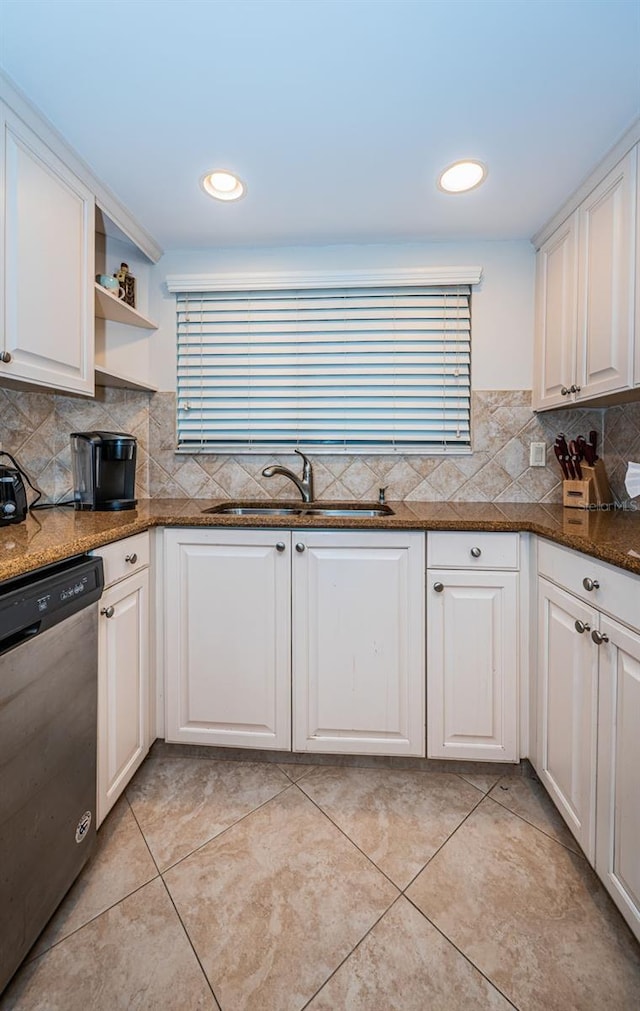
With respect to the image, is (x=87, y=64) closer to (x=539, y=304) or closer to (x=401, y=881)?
(x=539, y=304)

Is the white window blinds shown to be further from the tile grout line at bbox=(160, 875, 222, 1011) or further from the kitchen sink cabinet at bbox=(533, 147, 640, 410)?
the tile grout line at bbox=(160, 875, 222, 1011)

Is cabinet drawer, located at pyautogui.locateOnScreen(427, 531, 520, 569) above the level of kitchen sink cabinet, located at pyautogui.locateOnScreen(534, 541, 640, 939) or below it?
above

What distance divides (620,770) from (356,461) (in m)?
1.50

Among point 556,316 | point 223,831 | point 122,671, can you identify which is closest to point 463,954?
point 223,831

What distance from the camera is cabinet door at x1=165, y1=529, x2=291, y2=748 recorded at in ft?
5.23

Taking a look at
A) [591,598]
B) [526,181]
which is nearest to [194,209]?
[526,181]

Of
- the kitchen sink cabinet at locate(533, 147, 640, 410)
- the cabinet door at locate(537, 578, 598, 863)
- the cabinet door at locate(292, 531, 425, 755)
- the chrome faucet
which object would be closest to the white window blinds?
the chrome faucet

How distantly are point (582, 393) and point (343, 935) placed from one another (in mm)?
1859

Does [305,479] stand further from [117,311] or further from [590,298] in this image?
[590,298]

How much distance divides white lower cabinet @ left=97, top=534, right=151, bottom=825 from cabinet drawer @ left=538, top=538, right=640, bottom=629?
52.7 inches

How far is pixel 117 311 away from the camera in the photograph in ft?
6.46

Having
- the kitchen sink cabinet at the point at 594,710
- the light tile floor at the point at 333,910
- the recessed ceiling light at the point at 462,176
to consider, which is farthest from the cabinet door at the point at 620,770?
the recessed ceiling light at the point at 462,176

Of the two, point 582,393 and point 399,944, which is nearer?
point 399,944

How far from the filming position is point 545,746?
143 cm
